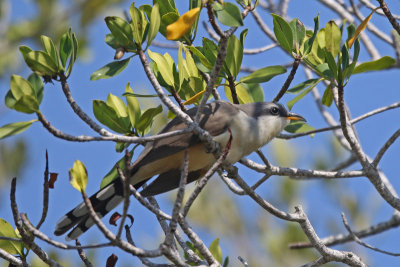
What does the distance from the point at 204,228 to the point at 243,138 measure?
2861 mm


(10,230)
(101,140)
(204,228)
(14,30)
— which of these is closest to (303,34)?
(101,140)

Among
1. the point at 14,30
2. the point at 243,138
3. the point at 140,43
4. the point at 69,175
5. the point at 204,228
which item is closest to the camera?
the point at 69,175

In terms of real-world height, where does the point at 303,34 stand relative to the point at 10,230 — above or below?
above

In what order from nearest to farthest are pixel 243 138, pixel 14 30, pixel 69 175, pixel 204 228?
1. pixel 69 175
2. pixel 243 138
3. pixel 204 228
4. pixel 14 30

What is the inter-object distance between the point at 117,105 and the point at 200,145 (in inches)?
25.1

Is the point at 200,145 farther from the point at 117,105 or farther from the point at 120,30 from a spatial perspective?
the point at 120,30

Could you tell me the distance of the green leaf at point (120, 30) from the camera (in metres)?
3.24

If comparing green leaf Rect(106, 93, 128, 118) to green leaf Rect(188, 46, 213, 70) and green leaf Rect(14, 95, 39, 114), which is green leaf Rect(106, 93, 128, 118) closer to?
green leaf Rect(188, 46, 213, 70)

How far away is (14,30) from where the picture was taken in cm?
706

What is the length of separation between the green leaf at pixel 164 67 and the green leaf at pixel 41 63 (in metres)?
0.69

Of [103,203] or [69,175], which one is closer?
[69,175]

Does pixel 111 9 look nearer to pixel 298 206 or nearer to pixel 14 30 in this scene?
pixel 14 30

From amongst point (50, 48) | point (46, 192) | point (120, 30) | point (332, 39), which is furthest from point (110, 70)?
point (332, 39)

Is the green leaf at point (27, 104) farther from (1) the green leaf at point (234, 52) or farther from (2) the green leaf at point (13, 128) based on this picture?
(1) the green leaf at point (234, 52)
